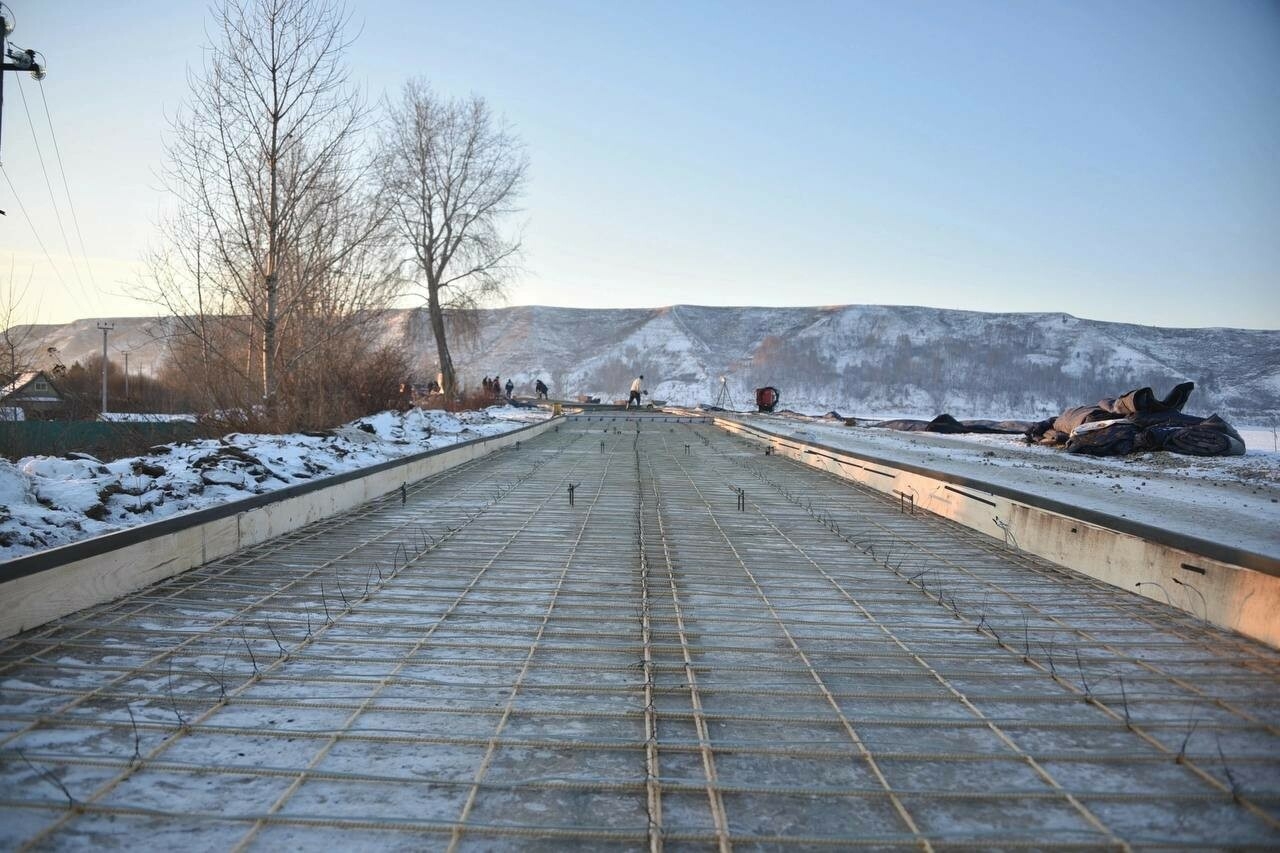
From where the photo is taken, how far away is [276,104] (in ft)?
32.3

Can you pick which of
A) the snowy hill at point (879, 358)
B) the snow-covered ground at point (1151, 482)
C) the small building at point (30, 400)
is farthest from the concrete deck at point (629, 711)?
the snowy hill at point (879, 358)

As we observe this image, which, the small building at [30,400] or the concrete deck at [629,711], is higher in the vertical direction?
the small building at [30,400]

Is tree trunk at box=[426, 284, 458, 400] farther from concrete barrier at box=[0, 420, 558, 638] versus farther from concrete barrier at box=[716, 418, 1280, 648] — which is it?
concrete barrier at box=[716, 418, 1280, 648]

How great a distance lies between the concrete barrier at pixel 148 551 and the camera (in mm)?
3373

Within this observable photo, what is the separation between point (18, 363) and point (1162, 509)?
11699 millimetres

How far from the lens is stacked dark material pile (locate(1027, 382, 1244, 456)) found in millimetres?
12970

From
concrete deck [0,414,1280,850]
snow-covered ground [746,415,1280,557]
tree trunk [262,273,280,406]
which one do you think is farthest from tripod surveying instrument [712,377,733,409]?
concrete deck [0,414,1280,850]

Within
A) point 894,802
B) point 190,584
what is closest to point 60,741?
point 190,584

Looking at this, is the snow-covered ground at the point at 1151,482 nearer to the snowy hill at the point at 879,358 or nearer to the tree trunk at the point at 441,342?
the tree trunk at the point at 441,342

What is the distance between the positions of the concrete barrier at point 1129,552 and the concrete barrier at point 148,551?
17.5 feet

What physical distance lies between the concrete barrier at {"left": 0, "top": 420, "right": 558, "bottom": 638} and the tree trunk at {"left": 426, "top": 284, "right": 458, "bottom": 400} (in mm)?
15472

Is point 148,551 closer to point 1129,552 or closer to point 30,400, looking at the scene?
point 1129,552

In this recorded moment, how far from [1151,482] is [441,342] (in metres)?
18.5

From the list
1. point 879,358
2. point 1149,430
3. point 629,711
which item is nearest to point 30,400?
point 629,711
